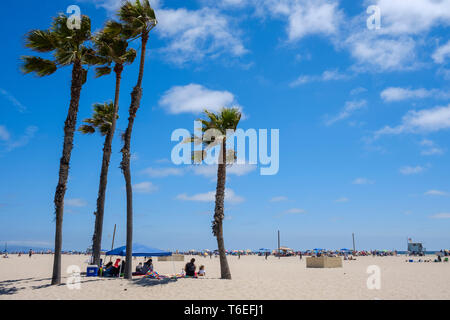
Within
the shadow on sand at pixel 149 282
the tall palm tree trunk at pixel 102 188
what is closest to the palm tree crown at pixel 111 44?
the tall palm tree trunk at pixel 102 188

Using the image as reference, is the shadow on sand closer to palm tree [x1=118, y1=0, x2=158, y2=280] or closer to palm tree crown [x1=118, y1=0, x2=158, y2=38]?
palm tree [x1=118, y1=0, x2=158, y2=280]

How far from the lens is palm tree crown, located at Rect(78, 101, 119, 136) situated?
23.7m

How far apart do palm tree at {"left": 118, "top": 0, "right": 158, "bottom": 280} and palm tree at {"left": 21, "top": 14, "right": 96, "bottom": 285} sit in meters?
2.07

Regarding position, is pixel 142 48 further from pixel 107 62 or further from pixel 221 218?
pixel 221 218

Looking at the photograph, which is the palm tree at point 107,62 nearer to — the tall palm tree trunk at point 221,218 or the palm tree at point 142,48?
the palm tree at point 142,48

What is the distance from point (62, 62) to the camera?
16.3 metres

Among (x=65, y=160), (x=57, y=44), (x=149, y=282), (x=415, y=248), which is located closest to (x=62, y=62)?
(x=57, y=44)

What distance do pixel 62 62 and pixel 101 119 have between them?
7576 millimetres

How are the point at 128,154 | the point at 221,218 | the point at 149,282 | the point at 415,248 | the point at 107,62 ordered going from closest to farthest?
the point at 149,282 → the point at 128,154 → the point at 221,218 → the point at 107,62 → the point at 415,248

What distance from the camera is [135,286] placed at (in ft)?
47.0

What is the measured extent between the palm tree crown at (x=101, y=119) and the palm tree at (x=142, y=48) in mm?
5849
